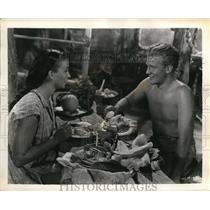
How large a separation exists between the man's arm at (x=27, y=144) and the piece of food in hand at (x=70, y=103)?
0.08 meters

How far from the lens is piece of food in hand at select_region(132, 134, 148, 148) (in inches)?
48.8

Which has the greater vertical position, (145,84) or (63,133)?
(145,84)

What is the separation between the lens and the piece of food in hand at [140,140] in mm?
1240

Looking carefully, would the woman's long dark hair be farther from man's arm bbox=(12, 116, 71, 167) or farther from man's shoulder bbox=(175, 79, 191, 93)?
man's shoulder bbox=(175, 79, 191, 93)

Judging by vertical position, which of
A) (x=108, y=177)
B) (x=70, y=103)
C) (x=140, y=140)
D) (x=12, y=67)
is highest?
(x=12, y=67)

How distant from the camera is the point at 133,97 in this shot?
1.24 metres

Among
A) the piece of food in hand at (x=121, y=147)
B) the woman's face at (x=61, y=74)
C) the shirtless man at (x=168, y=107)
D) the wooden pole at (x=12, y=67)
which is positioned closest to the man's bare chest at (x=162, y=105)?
the shirtless man at (x=168, y=107)

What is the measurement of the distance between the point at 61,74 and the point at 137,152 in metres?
0.31

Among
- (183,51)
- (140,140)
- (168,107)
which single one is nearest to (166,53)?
(183,51)

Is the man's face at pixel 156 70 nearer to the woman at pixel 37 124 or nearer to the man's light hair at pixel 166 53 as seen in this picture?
the man's light hair at pixel 166 53

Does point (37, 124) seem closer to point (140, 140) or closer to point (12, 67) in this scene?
point (12, 67)

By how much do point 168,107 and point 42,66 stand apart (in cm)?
37
